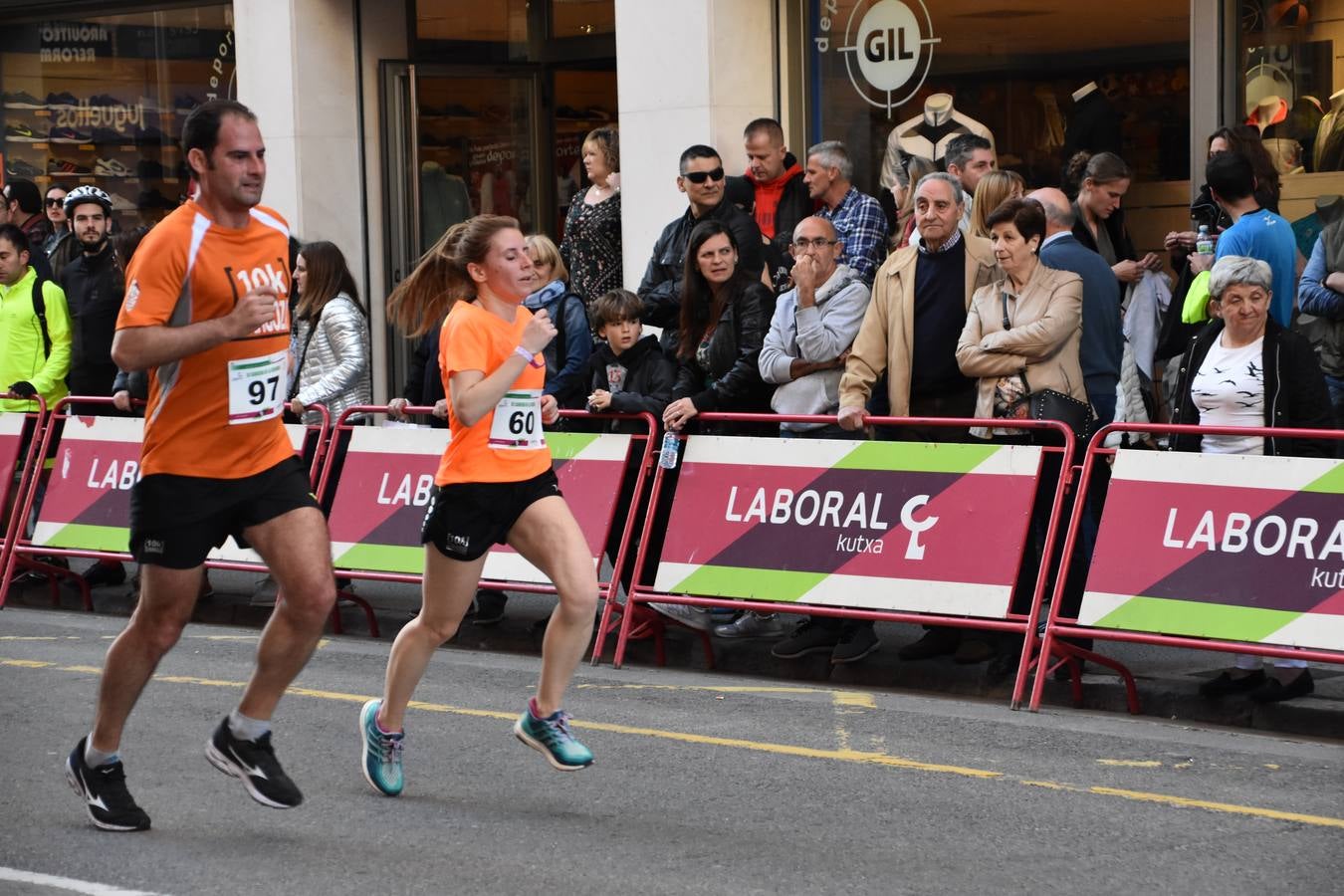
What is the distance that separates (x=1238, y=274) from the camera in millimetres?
8453

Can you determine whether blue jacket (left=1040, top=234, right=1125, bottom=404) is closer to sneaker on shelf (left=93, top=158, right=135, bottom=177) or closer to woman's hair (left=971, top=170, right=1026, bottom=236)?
woman's hair (left=971, top=170, right=1026, bottom=236)

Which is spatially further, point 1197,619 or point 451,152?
point 451,152

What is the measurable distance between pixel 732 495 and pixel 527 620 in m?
1.85

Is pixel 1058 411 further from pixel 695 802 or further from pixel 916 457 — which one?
pixel 695 802

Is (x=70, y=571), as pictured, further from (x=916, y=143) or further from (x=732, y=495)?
(x=916, y=143)

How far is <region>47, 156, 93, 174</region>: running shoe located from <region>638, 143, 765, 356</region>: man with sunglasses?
30.0 feet

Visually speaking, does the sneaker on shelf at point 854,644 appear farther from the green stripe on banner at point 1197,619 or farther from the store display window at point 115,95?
the store display window at point 115,95

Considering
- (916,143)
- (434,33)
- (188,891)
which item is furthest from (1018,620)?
(434,33)

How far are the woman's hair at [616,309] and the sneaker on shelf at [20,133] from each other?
10.3 metres

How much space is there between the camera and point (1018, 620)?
8523 millimetres

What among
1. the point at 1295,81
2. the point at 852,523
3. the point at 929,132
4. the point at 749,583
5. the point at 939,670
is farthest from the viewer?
the point at 929,132

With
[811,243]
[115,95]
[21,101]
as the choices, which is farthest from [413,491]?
[21,101]

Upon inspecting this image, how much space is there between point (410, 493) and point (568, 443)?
38.5 inches

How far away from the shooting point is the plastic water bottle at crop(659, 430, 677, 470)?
9547mm
